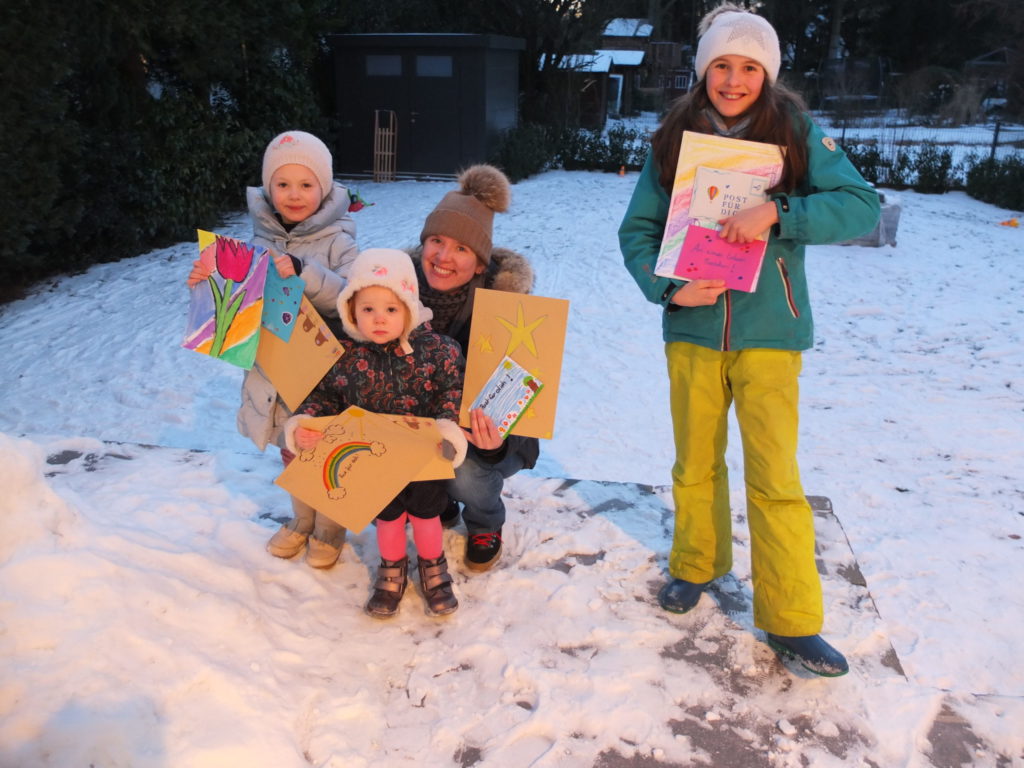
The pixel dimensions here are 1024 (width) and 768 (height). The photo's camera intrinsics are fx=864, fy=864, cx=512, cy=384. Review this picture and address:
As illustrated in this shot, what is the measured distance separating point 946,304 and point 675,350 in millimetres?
7532

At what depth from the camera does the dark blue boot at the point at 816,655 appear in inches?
102

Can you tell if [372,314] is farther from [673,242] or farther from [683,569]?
[683,569]

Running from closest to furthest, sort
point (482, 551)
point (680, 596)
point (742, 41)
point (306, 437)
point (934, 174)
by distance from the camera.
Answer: point (742, 41) < point (306, 437) < point (680, 596) < point (482, 551) < point (934, 174)

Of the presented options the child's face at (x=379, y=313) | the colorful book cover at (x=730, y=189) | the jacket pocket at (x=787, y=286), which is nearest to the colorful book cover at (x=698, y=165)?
the colorful book cover at (x=730, y=189)

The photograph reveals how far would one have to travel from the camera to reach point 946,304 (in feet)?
30.1

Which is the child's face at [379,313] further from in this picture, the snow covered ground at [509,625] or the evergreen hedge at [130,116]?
the evergreen hedge at [130,116]

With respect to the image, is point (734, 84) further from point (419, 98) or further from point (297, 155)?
point (419, 98)

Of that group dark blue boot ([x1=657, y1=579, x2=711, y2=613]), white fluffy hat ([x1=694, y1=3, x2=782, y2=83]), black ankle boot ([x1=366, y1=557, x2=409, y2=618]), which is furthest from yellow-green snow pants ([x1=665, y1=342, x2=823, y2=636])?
black ankle boot ([x1=366, y1=557, x2=409, y2=618])

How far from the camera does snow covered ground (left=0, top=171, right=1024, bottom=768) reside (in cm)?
222

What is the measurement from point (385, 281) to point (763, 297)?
1162 millimetres

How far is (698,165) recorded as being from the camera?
2.66 m

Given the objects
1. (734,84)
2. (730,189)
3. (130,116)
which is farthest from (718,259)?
(130,116)

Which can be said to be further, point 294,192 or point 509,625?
point 294,192

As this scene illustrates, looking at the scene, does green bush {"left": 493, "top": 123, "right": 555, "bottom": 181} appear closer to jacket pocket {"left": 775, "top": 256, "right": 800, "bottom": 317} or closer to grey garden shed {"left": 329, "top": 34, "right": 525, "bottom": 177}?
grey garden shed {"left": 329, "top": 34, "right": 525, "bottom": 177}
